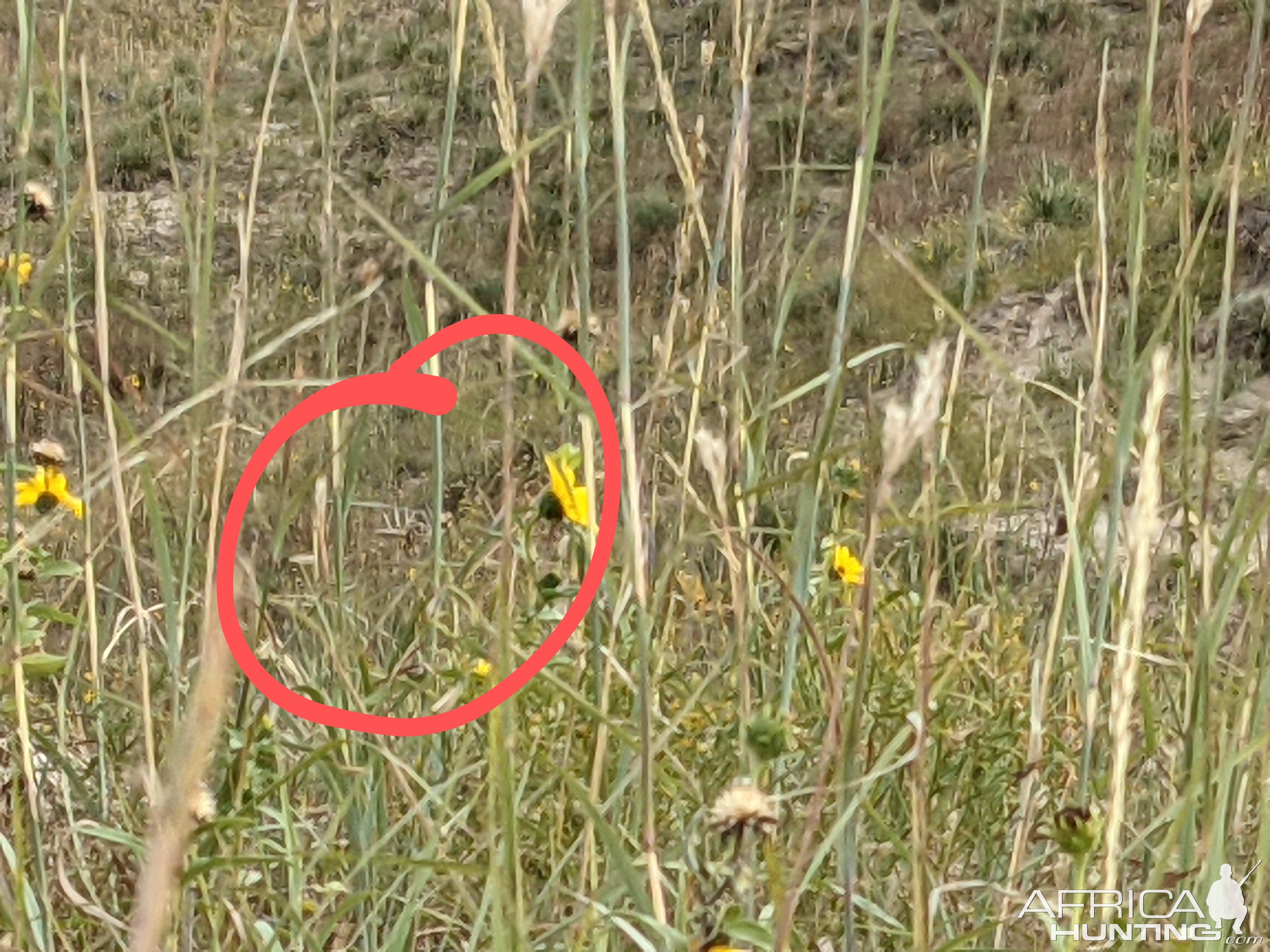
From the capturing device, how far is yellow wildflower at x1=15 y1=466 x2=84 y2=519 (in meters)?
0.94

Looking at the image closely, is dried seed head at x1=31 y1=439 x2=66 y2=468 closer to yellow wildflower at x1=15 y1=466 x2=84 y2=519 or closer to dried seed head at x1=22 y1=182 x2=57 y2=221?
yellow wildflower at x1=15 y1=466 x2=84 y2=519

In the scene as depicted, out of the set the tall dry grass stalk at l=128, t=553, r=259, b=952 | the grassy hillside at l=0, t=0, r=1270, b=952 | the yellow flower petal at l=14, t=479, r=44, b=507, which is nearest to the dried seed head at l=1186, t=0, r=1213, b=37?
the grassy hillside at l=0, t=0, r=1270, b=952

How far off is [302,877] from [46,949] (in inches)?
4.0

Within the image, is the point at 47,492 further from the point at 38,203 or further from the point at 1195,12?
the point at 1195,12

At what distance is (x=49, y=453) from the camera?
34.4 inches

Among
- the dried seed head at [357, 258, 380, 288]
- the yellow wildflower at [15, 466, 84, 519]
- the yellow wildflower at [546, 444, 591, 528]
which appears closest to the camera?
the dried seed head at [357, 258, 380, 288]

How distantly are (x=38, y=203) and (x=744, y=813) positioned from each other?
1.76 ft

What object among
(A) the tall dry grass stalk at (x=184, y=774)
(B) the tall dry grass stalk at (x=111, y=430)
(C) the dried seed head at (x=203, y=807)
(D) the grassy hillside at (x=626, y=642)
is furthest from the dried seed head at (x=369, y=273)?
(A) the tall dry grass stalk at (x=184, y=774)

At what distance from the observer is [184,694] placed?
74 centimetres

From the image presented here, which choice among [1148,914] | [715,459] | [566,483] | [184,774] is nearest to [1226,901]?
[1148,914]

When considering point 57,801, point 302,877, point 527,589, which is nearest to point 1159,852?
point 302,877

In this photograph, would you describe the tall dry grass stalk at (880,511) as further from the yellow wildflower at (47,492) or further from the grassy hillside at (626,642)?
the yellow wildflower at (47,492)

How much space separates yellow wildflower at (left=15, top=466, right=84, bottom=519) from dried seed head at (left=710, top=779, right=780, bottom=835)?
0.65 meters

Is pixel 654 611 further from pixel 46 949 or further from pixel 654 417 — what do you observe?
pixel 46 949
